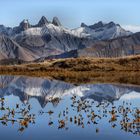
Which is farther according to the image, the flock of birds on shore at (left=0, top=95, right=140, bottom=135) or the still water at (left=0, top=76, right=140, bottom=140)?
the flock of birds on shore at (left=0, top=95, right=140, bottom=135)

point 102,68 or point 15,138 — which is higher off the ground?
point 102,68

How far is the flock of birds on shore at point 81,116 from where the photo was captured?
136 feet

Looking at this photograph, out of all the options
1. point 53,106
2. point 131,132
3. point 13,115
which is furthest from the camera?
point 53,106

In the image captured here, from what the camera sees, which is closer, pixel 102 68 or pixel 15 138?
pixel 15 138

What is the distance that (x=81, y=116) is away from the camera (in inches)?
1837

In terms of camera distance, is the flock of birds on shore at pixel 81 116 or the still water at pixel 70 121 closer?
the still water at pixel 70 121

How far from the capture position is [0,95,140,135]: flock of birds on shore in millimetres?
41500

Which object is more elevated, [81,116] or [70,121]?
[81,116]

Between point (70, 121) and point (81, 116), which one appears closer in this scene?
point (70, 121)

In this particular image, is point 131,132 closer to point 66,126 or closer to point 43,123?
point 66,126

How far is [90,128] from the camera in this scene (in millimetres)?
40094

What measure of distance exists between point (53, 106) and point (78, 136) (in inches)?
822

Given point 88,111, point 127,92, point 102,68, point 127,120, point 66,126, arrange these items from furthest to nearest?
point 102,68
point 127,92
point 88,111
point 127,120
point 66,126

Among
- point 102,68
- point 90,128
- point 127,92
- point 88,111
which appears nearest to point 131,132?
point 90,128
